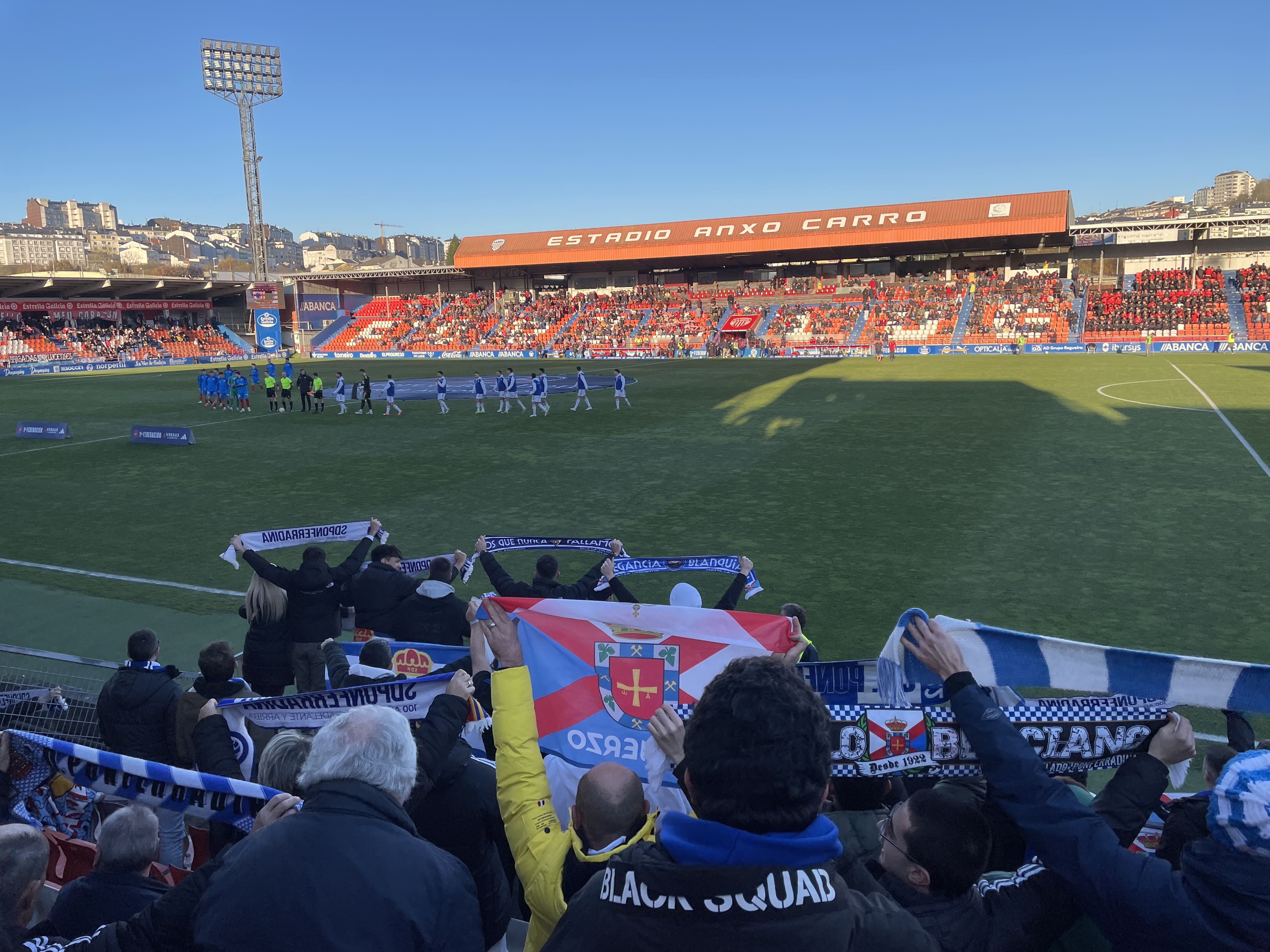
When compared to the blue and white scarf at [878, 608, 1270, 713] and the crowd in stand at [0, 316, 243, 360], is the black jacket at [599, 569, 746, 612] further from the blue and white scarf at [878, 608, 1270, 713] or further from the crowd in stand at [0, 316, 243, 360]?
the crowd in stand at [0, 316, 243, 360]

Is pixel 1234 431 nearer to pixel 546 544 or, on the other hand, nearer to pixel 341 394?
pixel 546 544

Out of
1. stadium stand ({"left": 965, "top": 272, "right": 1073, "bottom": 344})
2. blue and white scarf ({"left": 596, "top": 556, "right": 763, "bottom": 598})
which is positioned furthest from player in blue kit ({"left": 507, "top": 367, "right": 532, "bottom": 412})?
stadium stand ({"left": 965, "top": 272, "right": 1073, "bottom": 344})

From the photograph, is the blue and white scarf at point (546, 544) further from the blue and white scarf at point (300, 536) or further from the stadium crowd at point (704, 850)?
the stadium crowd at point (704, 850)

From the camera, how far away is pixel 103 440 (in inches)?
952

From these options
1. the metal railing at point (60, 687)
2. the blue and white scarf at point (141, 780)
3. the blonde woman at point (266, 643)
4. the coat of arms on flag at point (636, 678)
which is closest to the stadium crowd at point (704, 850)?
the blue and white scarf at point (141, 780)

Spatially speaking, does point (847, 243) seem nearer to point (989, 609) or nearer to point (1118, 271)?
point (1118, 271)

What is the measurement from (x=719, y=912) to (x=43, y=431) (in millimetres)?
29264

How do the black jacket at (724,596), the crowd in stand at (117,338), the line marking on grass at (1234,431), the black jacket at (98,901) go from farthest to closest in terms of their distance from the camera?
the crowd in stand at (117,338) → the line marking on grass at (1234,431) → the black jacket at (724,596) → the black jacket at (98,901)

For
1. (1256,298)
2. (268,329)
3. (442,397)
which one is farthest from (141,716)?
(268,329)

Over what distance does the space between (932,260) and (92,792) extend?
64.4 meters

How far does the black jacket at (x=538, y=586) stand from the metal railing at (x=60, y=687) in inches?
104

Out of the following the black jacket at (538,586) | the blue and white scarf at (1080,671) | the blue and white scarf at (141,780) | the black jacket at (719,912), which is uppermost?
the black jacket at (719,912)

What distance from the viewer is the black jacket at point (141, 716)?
495 cm

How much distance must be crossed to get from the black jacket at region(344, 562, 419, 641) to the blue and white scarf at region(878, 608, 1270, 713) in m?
4.69
